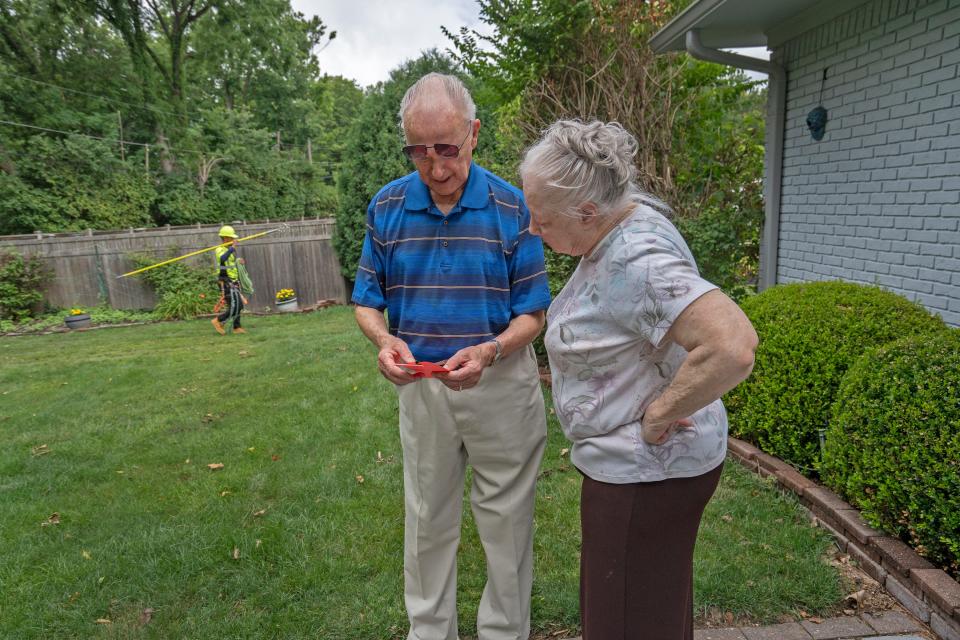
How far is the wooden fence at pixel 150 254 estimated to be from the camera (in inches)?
506

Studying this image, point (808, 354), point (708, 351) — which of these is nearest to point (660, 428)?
point (708, 351)

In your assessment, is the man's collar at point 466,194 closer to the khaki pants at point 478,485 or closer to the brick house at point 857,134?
the khaki pants at point 478,485

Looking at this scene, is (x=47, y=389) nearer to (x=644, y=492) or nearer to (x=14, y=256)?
(x=644, y=492)

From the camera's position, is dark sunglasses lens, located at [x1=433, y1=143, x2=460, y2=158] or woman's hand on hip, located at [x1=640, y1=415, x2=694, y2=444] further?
dark sunglasses lens, located at [x1=433, y1=143, x2=460, y2=158]

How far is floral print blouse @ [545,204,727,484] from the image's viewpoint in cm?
123

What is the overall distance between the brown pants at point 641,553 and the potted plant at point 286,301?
1209 cm

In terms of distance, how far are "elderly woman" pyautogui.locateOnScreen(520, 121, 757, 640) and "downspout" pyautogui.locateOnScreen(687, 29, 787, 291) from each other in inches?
172

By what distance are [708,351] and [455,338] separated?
2.98 ft

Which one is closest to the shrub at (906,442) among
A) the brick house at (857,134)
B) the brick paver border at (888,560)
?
the brick paver border at (888,560)

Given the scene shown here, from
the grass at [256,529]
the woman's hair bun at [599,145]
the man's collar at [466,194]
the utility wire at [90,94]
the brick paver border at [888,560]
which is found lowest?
the grass at [256,529]

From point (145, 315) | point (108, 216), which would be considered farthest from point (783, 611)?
point (108, 216)

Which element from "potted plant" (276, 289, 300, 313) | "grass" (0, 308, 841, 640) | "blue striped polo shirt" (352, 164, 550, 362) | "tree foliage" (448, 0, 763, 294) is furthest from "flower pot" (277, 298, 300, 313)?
"blue striped polo shirt" (352, 164, 550, 362)

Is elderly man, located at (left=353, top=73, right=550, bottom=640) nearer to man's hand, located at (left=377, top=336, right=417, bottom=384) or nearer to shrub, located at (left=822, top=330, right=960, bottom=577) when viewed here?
man's hand, located at (left=377, top=336, right=417, bottom=384)

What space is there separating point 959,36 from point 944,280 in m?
1.37
